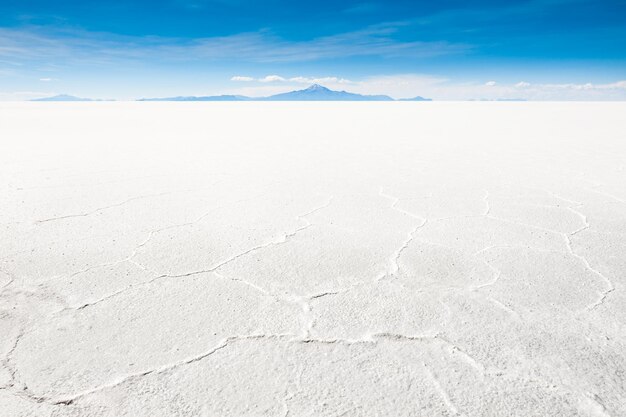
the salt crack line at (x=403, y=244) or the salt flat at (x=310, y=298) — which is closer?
the salt flat at (x=310, y=298)

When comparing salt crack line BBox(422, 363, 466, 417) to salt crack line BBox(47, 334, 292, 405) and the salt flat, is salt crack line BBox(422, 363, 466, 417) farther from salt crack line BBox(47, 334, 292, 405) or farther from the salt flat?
salt crack line BBox(47, 334, 292, 405)

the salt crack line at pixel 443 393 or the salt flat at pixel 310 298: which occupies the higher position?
the salt crack line at pixel 443 393

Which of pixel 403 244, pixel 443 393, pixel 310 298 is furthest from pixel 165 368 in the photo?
pixel 403 244

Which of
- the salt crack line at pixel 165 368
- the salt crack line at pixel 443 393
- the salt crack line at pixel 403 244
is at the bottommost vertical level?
the salt crack line at pixel 403 244

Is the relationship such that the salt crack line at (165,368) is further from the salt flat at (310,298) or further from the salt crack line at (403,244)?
the salt crack line at (403,244)

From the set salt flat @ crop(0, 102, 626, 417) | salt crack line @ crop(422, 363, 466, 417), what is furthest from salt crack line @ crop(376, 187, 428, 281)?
salt crack line @ crop(422, 363, 466, 417)

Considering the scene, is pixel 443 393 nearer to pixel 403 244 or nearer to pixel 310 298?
pixel 310 298

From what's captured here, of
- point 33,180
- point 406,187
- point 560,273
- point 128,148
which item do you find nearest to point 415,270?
point 560,273

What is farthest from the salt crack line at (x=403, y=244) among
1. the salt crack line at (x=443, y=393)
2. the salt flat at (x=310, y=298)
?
the salt crack line at (x=443, y=393)
